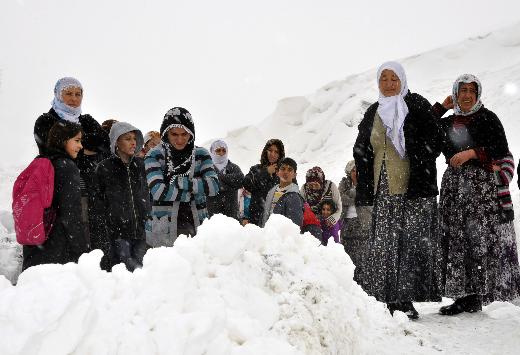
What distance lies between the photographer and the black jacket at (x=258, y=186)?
Result: 5879mm

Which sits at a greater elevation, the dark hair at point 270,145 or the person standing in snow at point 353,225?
the dark hair at point 270,145

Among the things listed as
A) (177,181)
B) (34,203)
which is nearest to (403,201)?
(177,181)

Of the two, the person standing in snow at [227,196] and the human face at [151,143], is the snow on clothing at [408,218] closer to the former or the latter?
the person standing in snow at [227,196]

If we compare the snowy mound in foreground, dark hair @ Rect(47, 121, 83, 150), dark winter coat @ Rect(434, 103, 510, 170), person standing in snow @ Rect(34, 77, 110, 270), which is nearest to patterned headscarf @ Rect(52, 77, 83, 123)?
person standing in snow @ Rect(34, 77, 110, 270)

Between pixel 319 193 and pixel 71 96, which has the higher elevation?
pixel 71 96

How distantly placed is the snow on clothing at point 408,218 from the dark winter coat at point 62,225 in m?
2.28

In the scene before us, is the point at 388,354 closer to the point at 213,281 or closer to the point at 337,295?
the point at 337,295

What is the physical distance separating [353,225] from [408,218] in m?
3.00

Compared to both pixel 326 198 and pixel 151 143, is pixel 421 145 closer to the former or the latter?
pixel 326 198

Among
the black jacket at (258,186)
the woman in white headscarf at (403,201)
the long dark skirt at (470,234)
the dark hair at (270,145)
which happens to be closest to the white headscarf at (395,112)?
the woman in white headscarf at (403,201)

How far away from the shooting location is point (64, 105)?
14.0 feet

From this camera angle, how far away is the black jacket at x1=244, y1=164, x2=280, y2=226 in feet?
19.3

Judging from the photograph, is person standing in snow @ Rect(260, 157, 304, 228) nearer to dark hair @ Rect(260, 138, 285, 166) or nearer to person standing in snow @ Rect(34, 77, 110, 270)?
dark hair @ Rect(260, 138, 285, 166)

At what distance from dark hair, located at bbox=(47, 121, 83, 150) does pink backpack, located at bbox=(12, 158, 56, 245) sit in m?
0.19
